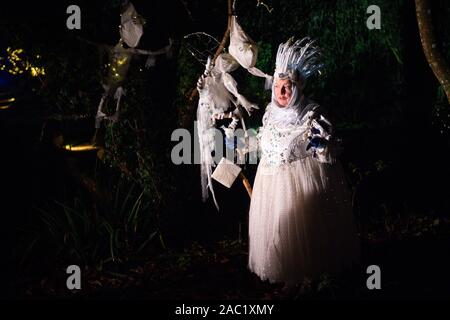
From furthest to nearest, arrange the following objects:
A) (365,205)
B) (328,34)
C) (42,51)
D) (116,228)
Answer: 1. (328,34)
2. (365,205)
3. (116,228)
4. (42,51)

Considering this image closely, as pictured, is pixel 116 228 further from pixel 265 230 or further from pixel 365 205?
pixel 365 205

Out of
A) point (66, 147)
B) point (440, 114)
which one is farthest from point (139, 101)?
point (440, 114)

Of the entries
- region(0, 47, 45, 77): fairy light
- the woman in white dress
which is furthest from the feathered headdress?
region(0, 47, 45, 77): fairy light

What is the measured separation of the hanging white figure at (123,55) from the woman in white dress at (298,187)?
1.32m

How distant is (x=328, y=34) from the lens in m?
9.73

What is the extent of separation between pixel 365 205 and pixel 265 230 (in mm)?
3136

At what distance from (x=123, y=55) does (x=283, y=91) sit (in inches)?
65.9

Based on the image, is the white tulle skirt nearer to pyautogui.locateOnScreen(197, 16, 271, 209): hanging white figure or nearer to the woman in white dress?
the woman in white dress

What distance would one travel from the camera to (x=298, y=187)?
445 centimetres

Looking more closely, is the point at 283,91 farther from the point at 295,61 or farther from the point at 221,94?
the point at 221,94

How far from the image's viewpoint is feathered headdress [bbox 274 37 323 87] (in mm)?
4409

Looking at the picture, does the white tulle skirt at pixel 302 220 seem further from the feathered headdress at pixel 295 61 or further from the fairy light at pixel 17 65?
the fairy light at pixel 17 65

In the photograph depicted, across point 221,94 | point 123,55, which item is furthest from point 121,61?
point 221,94

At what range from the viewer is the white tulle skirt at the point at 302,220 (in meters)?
4.45
